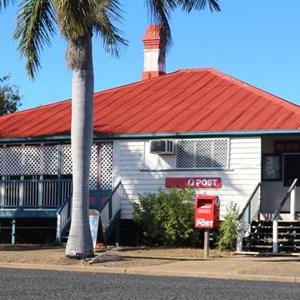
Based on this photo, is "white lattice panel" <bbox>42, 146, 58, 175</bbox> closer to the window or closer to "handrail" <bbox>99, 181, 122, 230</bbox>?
"handrail" <bbox>99, 181, 122, 230</bbox>

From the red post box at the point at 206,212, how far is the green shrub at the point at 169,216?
2.44 metres

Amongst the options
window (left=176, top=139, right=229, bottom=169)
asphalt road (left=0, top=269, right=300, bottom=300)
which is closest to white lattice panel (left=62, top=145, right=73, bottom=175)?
window (left=176, top=139, right=229, bottom=169)

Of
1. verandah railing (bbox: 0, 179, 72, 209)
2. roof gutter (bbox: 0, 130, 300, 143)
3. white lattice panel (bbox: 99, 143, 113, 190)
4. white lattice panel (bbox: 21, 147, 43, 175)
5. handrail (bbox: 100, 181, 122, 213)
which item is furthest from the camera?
white lattice panel (bbox: 21, 147, 43, 175)

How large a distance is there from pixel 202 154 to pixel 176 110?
2674 millimetres

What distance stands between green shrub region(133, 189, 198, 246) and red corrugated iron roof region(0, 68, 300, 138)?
2077mm

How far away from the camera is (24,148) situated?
2486cm

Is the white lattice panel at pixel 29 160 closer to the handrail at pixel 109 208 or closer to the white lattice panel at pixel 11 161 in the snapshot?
the white lattice panel at pixel 11 161

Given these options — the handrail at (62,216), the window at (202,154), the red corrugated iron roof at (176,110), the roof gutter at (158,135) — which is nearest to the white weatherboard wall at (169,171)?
the window at (202,154)

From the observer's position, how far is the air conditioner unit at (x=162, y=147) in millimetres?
22547

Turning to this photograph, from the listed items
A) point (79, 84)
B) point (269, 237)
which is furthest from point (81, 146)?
point (269, 237)

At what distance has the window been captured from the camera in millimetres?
22312

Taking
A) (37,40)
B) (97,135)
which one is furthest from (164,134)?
(37,40)

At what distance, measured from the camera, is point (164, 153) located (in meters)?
22.8

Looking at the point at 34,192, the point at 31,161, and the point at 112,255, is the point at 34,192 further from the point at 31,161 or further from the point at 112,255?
the point at 112,255
